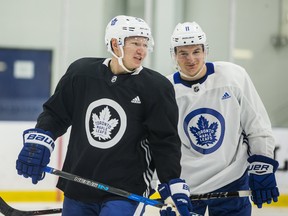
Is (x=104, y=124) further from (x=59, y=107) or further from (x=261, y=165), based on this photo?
(x=261, y=165)

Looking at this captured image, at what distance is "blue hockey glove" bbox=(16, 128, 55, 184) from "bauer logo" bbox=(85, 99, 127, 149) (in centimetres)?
16

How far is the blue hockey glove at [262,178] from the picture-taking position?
A: 2.63 metres

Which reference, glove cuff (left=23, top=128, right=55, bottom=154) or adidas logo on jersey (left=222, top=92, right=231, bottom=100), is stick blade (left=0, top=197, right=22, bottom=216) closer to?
glove cuff (left=23, top=128, right=55, bottom=154)

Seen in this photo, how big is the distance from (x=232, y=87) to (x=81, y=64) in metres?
0.64

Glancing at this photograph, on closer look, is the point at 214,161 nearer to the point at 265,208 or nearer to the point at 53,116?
the point at 53,116

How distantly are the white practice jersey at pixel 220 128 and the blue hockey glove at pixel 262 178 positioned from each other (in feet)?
0.12

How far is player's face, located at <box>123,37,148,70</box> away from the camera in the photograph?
232cm

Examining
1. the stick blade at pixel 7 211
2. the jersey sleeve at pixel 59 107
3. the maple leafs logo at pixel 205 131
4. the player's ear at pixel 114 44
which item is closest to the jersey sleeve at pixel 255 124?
the maple leafs logo at pixel 205 131

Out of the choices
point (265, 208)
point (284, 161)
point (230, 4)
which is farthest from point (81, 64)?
point (230, 4)

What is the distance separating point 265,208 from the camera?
4.94 meters

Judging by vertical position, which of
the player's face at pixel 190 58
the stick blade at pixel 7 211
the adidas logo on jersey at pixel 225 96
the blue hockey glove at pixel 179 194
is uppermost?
the player's face at pixel 190 58

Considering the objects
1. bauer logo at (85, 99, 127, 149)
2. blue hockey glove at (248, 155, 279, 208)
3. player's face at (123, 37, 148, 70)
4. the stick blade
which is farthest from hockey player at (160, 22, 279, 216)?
the stick blade

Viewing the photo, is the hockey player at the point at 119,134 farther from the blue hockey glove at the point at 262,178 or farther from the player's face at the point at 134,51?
the blue hockey glove at the point at 262,178

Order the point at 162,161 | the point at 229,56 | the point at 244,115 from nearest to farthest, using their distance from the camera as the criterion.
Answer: the point at 162,161 < the point at 244,115 < the point at 229,56
